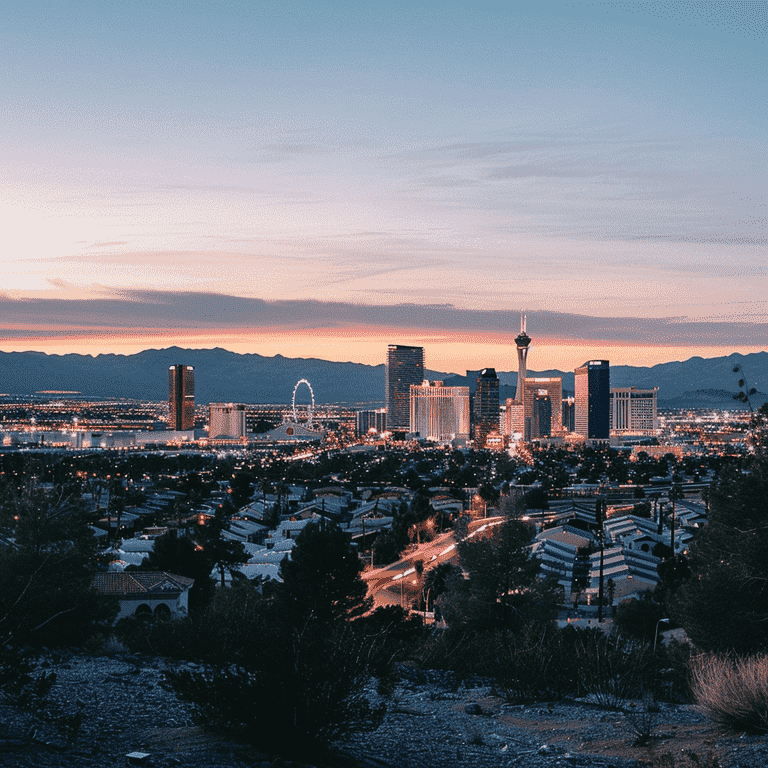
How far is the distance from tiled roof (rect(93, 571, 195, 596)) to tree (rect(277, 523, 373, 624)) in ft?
16.4

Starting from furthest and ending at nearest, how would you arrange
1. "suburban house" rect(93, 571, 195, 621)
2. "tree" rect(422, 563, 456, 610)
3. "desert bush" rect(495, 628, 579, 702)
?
1. "tree" rect(422, 563, 456, 610)
2. "suburban house" rect(93, 571, 195, 621)
3. "desert bush" rect(495, 628, 579, 702)

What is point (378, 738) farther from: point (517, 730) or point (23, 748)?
point (23, 748)

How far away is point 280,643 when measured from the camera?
25.3 ft

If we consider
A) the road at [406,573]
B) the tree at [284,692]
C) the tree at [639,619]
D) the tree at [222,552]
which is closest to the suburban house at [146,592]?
the tree at [222,552]

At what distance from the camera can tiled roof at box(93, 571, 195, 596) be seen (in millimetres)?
22031

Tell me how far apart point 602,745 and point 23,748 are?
16.2 feet

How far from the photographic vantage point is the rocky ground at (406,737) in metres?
7.00

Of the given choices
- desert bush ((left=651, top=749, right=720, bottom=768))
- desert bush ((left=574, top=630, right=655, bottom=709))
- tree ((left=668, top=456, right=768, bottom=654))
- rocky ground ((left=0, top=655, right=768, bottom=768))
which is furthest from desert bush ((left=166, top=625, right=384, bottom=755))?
tree ((left=668, top=456, right=768, bottom=654))

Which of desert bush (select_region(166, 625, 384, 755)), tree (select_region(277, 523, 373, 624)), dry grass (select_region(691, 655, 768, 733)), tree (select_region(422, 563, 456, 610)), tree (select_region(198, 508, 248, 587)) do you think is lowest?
tree (select_region(422, 563, 456, 610))

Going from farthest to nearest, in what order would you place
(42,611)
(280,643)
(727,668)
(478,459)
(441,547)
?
(478,459) < (441,547) < (42,611) < (727,668) < (280,643)

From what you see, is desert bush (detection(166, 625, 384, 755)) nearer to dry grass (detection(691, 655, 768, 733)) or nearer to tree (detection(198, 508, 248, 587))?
dry grass (detection(691, 655, 768, 733))

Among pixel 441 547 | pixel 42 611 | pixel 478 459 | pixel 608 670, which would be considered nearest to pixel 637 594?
pixel 441 547

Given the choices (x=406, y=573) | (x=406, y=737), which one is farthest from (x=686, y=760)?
(x=406, y=573)

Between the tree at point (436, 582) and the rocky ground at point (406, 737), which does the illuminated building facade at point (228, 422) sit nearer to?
the tree at point (436, 582)
